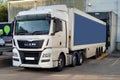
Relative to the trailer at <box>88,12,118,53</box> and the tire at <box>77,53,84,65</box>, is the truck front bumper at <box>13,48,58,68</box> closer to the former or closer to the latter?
the tire at <box>77,53,84,65</box>

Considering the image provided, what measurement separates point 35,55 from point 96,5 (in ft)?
69.9

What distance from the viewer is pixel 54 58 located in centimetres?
1559

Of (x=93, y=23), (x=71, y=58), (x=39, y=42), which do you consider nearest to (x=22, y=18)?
(x=39, y=42)

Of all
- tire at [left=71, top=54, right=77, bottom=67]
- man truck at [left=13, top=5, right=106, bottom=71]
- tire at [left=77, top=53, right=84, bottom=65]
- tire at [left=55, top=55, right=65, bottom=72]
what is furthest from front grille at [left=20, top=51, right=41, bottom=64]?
tire at [left=77, top=53, right=84, bottom=65]

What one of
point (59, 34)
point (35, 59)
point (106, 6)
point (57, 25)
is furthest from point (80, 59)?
point (106, 6)

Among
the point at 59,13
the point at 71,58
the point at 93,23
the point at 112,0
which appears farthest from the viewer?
the point at 112,0

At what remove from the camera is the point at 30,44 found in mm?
15586

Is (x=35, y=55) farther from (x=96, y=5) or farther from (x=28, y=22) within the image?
(x=96, y=5)

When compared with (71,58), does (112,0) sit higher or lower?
higher

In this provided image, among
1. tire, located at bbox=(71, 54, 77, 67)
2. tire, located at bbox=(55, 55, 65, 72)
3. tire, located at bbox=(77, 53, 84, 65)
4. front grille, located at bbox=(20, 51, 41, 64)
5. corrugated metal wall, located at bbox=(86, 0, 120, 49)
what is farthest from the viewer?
corrugated metal wall, located at bbox=(86, 0, 120, 49)

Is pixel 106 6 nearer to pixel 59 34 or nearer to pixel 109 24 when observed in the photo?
pixel 109 24

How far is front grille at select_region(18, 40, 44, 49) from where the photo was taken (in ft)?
50.5

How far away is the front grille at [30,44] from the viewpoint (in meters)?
15.4

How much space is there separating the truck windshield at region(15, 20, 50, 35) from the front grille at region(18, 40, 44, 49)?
0.40 metres
